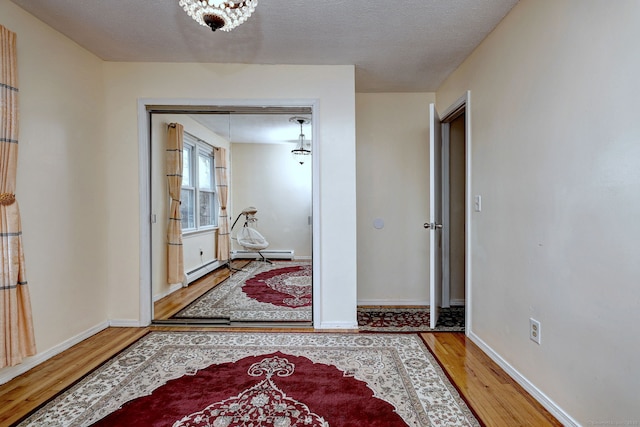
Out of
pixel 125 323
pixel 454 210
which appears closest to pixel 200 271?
pixel 125 323

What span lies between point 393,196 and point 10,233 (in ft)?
11.0

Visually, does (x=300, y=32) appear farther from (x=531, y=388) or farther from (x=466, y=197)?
(x=531, y=388)

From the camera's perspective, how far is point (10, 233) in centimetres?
199

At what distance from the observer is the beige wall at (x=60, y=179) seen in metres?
2.23

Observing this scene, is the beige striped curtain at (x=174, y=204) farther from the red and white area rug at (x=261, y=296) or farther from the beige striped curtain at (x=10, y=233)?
the beige striped curtain at (x=10, y=233)

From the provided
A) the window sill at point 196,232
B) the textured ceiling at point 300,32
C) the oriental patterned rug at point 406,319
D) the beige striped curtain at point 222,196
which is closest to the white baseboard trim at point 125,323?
the window sill at point 196,232

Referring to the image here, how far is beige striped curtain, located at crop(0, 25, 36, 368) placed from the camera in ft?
6.37

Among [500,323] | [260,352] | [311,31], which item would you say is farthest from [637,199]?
[260,352]

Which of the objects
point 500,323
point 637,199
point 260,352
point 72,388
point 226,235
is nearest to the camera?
point 637,199

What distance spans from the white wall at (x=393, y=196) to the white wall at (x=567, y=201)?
1251 millimetres

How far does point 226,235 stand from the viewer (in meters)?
3.28

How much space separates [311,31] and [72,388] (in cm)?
295

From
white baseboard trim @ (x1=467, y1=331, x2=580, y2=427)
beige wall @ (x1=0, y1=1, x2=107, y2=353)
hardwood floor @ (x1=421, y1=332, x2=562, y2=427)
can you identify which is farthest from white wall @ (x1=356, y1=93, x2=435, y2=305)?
beige wall @ (x1=0, y1=1, x2=107, y2=353)

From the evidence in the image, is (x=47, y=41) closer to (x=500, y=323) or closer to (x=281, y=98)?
(x=281, y=98)
